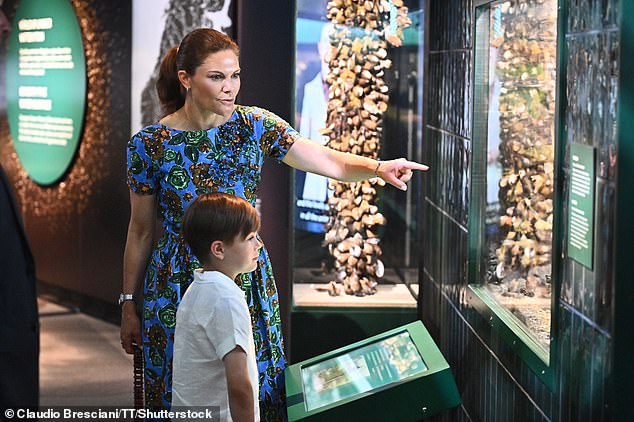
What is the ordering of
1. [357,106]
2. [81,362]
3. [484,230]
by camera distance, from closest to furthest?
[484,230], [357,106], [81,362]

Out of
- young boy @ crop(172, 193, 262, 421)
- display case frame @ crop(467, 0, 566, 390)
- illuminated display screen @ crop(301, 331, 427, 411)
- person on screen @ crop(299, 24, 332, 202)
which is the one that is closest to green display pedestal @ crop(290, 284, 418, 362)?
person on screen @ crop(299, 24, 332, 202)

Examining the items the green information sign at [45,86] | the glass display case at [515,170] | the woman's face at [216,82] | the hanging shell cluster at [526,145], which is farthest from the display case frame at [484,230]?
the green information sign at [45,86]

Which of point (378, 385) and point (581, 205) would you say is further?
point (378, 385)

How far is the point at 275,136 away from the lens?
3.33 metres

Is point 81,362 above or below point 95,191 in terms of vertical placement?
below

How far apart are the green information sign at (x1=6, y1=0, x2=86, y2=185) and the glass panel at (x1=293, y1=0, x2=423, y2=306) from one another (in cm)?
295

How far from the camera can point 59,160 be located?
24.4 feet

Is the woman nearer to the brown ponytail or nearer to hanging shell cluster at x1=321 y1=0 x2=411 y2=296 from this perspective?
the brown ponytail

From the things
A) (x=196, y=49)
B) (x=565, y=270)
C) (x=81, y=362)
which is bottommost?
(x=81, y=362)

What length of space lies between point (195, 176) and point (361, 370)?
721mm

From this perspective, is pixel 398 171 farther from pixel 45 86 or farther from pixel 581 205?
pixel 45 86

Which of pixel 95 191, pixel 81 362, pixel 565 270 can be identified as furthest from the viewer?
pixel 95 191

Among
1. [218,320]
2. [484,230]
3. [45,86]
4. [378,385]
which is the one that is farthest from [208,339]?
[45,86]

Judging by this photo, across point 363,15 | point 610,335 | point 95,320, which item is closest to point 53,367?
point 95,320
